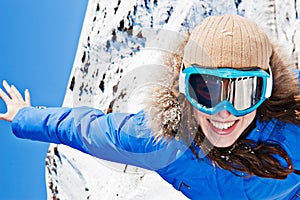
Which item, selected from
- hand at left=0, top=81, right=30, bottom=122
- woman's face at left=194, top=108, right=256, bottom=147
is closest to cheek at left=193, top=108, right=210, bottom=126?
woman's face at left=194, top=108, right=256, bottom=147

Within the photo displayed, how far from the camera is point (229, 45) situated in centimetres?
71

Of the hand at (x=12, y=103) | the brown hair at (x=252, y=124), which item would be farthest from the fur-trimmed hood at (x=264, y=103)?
the hand at (x=12, y=103)

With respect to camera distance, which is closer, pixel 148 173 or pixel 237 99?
pixel 237 99

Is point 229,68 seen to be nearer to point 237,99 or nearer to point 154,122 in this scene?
point 237,99

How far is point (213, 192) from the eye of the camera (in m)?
0.90

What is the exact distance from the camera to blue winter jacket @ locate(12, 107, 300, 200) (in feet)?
2.76

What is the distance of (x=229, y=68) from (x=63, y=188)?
902 mm

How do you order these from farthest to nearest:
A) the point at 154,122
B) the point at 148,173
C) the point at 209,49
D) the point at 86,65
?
the point at 86,65 → the point at 148,173 → the point at 154,122 → the point at 209,49

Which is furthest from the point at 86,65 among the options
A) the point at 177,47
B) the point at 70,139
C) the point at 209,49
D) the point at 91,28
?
the point at 209,49

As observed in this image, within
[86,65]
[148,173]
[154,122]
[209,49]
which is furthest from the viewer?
[86,65]

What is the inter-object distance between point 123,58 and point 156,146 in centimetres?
60

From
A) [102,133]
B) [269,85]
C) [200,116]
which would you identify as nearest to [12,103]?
[102,133]

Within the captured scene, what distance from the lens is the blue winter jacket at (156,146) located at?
2.76ft

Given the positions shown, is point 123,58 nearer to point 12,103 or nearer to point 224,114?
point 12,103
